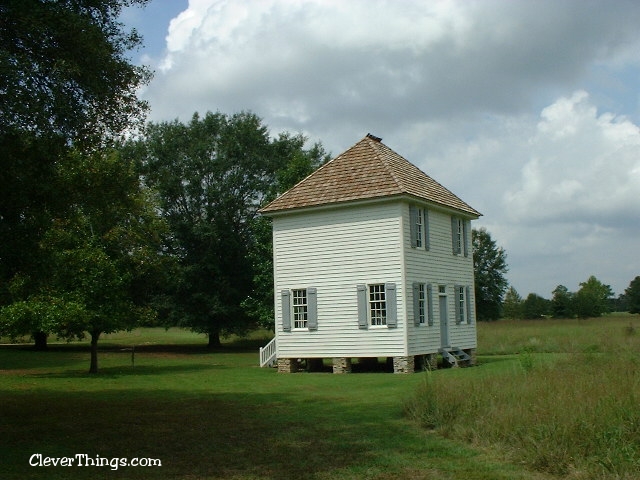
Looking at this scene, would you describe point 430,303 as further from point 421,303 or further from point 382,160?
point 382,160

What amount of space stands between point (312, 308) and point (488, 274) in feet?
193

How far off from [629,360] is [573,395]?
9.84ft

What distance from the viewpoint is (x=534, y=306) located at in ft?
313

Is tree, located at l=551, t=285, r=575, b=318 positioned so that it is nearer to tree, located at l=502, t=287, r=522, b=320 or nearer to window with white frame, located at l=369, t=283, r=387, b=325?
tree, located at l=502, t=287, r=522, b=320

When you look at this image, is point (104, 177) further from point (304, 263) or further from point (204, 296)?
point (204, 296)

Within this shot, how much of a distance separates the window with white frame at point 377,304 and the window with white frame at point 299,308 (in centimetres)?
281

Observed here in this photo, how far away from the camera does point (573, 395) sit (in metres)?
10.4

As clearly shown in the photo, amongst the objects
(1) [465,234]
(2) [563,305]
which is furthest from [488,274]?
(1) [465,234]

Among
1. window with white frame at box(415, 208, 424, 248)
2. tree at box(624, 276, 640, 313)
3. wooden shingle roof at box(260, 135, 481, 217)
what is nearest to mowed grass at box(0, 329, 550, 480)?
window with white frame at box(415, 208, 424, 248)

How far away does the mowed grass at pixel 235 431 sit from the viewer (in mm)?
9422

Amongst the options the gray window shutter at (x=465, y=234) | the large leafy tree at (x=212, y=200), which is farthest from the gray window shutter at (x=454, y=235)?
the large leafy tree at (x=212, y=200)

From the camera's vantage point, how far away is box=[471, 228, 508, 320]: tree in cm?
7950

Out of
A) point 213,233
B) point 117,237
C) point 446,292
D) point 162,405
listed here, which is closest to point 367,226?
point 446,292

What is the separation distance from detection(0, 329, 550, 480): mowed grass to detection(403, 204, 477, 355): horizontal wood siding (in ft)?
10.0
